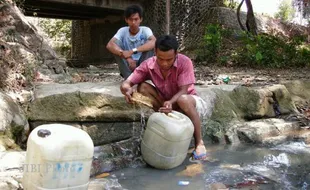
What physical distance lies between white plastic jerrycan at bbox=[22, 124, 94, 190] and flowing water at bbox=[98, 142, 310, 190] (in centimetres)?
56

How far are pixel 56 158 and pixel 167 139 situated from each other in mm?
1104

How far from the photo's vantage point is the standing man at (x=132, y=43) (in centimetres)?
414

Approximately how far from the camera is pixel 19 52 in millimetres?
4707

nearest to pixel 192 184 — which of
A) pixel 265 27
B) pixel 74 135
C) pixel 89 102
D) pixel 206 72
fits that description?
pixel 74 135

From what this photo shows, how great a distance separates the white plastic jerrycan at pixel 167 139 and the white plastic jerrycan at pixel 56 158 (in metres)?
0.88

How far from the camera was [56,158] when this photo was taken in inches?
84.5

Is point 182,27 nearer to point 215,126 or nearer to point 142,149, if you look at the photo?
point 215,126

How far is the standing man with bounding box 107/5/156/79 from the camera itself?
4.14 m

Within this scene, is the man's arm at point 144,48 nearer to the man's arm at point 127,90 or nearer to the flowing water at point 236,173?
the man's arm at point 127,90

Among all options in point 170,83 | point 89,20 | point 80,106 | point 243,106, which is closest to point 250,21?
point 89,20

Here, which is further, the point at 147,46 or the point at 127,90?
the point at 147,46

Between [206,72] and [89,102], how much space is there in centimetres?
393

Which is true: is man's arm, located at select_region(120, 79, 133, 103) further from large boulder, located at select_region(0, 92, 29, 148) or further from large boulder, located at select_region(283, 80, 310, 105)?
large boulder, located at select_region(283, 80, 310, 105)

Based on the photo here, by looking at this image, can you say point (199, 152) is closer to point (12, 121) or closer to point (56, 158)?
point (56, 158)
